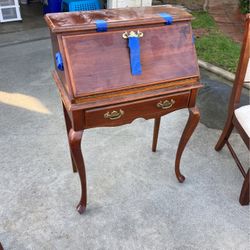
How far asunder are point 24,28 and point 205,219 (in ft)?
12.9

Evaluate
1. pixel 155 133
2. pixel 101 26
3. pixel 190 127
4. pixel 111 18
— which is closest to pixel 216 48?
pixel 155 133

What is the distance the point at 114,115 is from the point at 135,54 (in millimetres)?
297

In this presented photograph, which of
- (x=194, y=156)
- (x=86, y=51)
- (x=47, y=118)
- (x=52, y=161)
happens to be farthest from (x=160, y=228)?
(x=47, y=118)

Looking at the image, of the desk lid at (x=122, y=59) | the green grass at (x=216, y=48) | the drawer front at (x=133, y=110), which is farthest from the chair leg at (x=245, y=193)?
the green grass at (x=216, y=48)

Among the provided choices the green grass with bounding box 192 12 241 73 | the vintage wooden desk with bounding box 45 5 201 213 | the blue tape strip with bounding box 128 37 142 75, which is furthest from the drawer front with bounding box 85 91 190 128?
the green grass with bounding box 192 12 241 73

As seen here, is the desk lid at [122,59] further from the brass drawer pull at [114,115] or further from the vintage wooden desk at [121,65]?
the brass drawer pull at [114,115]

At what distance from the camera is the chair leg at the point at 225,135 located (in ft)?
6.54

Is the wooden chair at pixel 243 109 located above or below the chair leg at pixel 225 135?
above

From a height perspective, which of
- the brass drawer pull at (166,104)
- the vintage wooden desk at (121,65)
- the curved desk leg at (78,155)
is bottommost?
the curved desk leg at (78,155)

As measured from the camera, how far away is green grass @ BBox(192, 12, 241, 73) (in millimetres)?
3428

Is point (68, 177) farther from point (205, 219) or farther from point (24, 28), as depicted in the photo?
point (24, 28)

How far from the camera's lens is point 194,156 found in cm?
212

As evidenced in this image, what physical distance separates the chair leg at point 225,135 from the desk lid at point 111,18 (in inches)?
34.4

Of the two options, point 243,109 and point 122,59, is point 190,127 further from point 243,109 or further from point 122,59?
point 122,59
